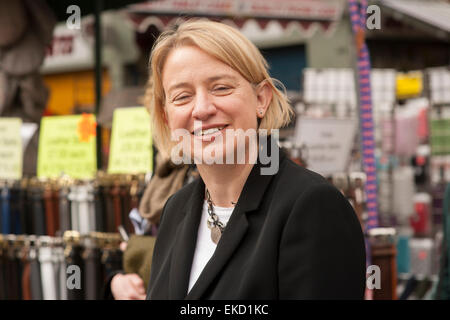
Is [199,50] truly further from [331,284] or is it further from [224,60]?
[331,284]

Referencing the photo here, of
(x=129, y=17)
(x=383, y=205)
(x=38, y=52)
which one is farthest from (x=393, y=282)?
(x=129, y=17)

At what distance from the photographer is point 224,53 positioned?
1360mm

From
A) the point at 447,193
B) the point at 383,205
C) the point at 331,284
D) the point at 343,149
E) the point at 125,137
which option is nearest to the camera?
the point at 331,284

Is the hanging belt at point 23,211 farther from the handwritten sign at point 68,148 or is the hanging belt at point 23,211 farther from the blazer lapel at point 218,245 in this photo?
the blazer lapel at point 218,245

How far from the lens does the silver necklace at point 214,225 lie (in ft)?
4.82

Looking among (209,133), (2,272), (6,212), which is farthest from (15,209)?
(209,133)

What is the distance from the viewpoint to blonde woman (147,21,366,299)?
4.13ft

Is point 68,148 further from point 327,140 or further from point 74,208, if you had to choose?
point 327,140

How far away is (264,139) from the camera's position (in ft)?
4.94

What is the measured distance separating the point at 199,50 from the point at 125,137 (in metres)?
1.72

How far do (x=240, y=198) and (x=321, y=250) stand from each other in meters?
0.25

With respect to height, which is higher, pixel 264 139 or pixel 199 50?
pixel 199 50

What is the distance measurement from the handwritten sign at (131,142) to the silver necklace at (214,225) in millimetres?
1460

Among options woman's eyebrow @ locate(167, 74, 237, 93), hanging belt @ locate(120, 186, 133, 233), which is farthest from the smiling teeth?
hanging belt @ locate(120, 186, 133, 233)
